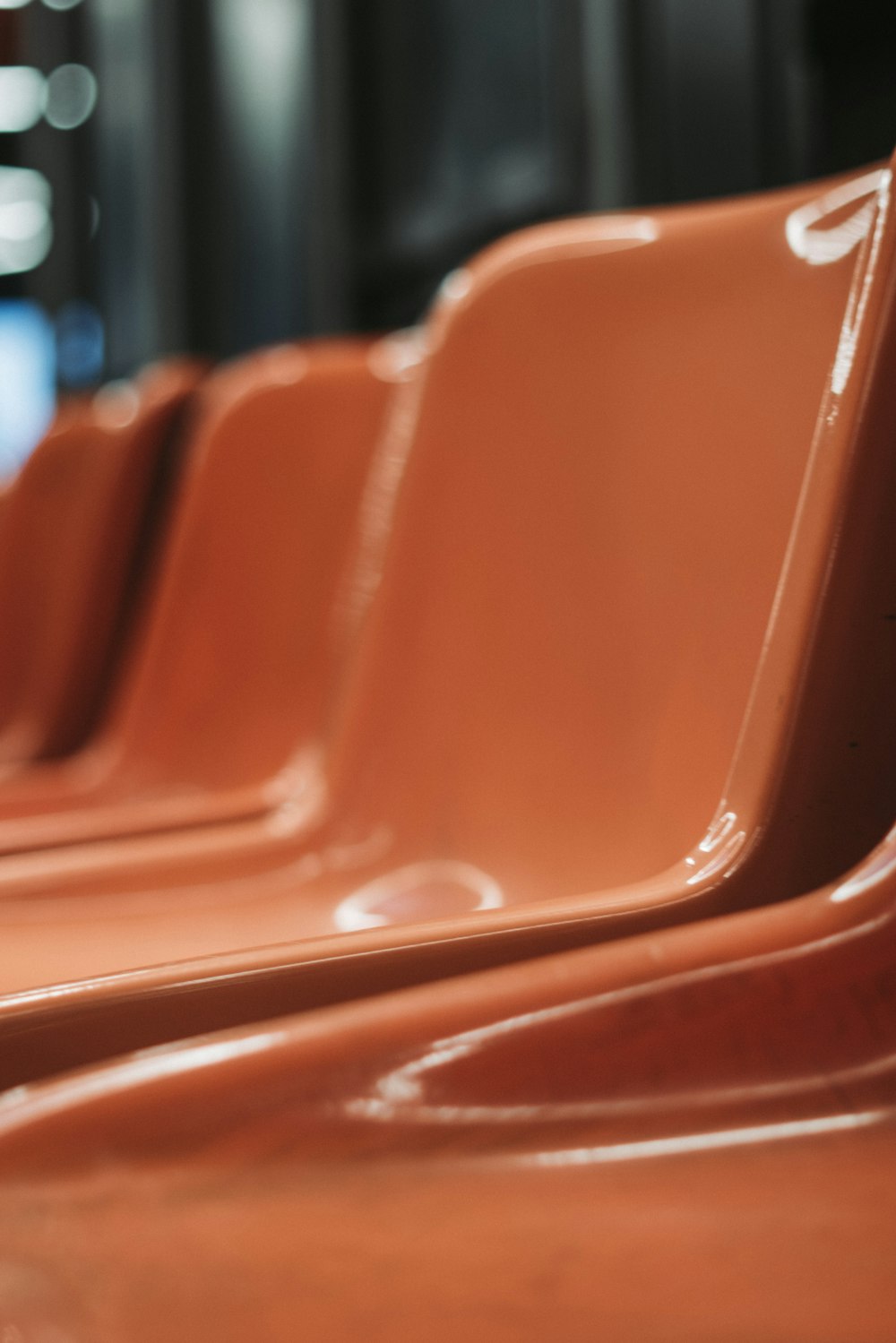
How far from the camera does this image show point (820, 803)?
22.5 inches

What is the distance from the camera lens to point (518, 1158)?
414mm

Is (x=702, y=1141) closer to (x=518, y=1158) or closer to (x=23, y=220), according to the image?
(x=518, y=1158)

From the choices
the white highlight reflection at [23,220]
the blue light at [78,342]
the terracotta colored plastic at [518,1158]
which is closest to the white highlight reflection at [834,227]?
the terracotta colored plastic at [518,1158]

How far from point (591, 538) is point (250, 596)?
61cm

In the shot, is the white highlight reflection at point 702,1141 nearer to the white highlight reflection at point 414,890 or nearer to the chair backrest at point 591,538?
the chair backrest at point 591,538

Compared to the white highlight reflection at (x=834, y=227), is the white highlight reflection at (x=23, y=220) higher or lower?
higher

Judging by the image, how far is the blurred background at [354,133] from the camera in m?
1.49

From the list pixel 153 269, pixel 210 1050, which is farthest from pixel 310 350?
pixel 153 269

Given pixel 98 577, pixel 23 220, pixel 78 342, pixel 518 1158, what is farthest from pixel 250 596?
pixel 23 220

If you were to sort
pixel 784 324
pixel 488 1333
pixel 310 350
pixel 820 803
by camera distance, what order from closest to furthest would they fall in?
pixel 488 1333 < pixel 820 803 < pixel 784 324 < pixel 310 350

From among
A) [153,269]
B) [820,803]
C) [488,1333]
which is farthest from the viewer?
[153,269]

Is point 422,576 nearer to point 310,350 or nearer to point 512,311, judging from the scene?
point 512,311

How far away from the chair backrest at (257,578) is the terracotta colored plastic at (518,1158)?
88 cm

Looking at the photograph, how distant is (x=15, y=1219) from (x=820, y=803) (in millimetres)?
348
